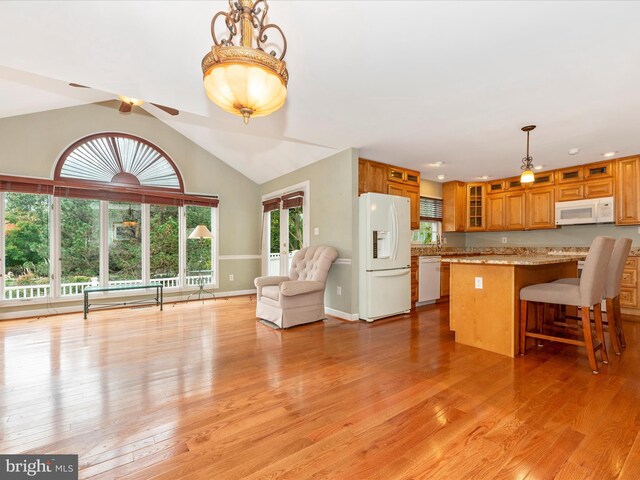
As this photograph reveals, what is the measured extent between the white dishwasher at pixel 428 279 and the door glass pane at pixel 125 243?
496cm

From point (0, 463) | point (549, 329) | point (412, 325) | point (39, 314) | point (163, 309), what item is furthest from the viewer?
point (163, 309)

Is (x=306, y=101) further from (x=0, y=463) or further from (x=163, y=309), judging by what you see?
(x=163, y=309)

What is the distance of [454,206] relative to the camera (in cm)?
634

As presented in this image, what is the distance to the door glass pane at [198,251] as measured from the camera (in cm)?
586

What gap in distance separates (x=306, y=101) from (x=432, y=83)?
1.14 m

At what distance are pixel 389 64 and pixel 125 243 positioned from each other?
202 inches

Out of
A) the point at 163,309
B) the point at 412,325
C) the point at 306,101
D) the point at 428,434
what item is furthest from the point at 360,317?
the point at 163,309

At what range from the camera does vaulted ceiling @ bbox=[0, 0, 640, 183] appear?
5.85ft

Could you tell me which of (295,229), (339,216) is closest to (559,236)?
(339,216)

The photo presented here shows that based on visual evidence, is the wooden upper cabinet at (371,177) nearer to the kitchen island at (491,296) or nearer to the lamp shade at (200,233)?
the kitchen island at (491,296)

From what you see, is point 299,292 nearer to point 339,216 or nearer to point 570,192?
point 339,216

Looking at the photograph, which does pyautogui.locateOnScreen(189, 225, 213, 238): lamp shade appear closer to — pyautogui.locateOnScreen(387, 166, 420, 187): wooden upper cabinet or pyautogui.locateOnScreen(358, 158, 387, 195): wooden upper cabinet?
pyautogui.locateOnScreen(358, 158, 387, 195): wooden upper cabinet

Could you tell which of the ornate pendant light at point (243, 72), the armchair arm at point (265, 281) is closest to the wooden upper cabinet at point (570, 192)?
the armchair arm at point (265, 281)

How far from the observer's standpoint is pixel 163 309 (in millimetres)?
5016
